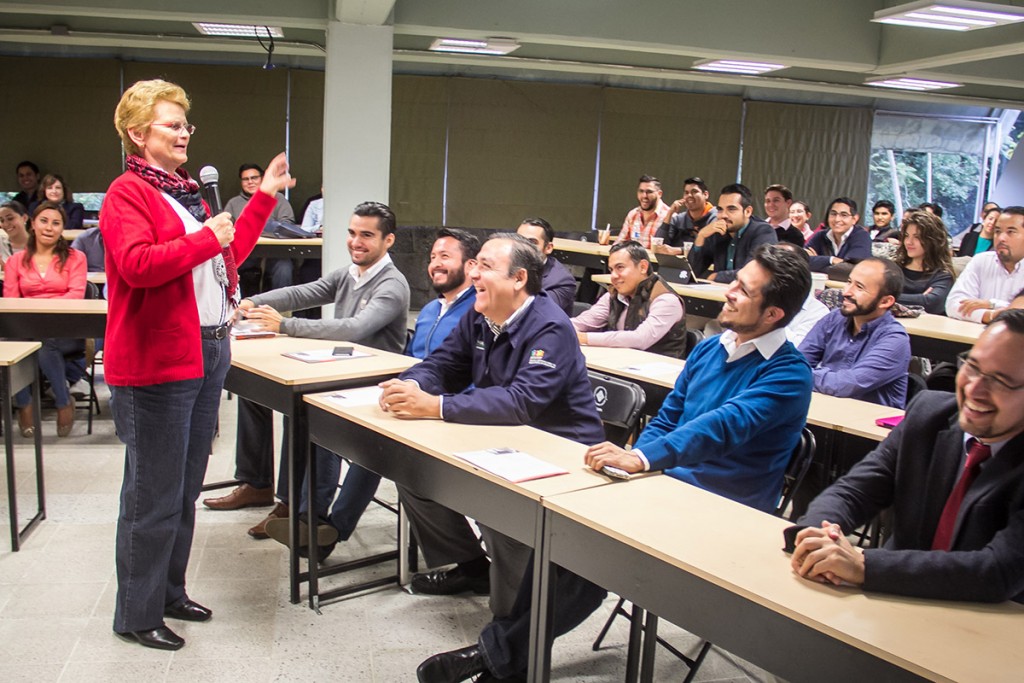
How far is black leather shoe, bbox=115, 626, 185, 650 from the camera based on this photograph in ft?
8.61

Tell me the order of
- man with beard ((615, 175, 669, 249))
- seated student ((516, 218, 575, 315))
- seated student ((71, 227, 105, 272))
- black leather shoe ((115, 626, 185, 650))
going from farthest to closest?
man with beard ((615, 175, 669, 249)), seated student ((71, 227, 105, 272)), seated student ((516, 218, 575, 315)), black leather shoe ((115, 626, 185, 650))

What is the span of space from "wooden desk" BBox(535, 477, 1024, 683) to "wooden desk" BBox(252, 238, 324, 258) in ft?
20.5

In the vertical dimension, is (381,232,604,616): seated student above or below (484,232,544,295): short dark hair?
below

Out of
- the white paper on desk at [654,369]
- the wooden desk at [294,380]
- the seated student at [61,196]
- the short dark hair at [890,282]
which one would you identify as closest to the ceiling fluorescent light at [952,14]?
the short dark hair at [890,282]

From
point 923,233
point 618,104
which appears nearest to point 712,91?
point 618,104

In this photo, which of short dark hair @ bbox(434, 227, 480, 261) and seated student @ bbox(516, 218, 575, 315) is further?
seated student @ bbox(516, 218, 575, 315)

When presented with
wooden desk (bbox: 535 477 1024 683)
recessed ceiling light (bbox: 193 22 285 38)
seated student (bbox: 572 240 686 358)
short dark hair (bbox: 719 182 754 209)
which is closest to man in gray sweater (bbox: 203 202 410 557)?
seated student (bbox: 572 240 686 358)

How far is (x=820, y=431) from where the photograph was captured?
2850 mm

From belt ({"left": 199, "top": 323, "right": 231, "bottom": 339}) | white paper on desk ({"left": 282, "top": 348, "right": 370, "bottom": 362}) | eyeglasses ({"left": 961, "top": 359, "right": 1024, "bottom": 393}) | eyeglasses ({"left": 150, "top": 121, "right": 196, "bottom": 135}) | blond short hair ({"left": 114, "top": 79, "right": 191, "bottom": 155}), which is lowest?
white paper on desk ({"left": 282, "top": 348, "right": 370, "bottom": 362})

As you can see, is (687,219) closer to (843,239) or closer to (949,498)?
(843,239)

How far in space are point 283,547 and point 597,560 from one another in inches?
80.8

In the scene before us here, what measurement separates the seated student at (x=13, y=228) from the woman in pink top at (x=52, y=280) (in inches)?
35.9

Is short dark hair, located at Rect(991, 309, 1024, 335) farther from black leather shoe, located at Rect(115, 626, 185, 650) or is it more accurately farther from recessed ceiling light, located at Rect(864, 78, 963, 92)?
A: recessed ceiling light, located at Rect(864, 78, 963, 92)

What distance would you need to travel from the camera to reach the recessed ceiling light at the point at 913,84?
9.62 meters
